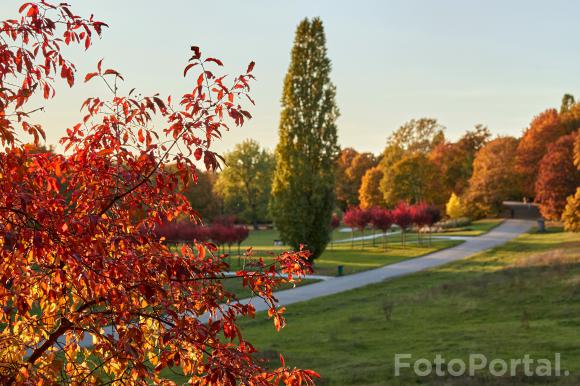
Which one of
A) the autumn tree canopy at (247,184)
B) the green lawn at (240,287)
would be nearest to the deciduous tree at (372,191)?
the autumn tree canopy at (247,184)

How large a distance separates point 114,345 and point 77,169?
1.62 metres

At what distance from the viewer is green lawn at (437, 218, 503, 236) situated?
61531mm

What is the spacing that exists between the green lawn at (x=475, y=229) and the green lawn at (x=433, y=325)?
96.7 ft

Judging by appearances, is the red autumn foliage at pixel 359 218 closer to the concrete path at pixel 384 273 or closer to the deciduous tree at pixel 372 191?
the concrete path at pixel 384 273

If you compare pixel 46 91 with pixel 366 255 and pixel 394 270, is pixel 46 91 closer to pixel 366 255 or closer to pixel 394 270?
pixel 394 270

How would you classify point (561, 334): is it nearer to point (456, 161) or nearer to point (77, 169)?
point (77, 169)

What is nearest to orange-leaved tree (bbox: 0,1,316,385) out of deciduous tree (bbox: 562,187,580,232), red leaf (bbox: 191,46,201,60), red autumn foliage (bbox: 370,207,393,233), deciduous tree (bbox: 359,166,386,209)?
red leaf (bbox: 191,46,201,60)

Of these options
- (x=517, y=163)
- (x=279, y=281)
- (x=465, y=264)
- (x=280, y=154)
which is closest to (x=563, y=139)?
(x=517, y=163)

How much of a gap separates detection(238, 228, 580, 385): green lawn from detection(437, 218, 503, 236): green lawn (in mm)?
29487

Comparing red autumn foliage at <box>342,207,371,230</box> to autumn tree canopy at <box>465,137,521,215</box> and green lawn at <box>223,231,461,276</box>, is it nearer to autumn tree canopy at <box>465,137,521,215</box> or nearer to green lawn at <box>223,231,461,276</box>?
green lawn at <box>223,231,461,276</box>

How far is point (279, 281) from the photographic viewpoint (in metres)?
5.45

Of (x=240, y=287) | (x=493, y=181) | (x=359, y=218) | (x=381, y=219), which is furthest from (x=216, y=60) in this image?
(x=493, y=181)

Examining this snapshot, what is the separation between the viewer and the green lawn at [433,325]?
47.9 feet

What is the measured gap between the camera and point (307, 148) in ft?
132
